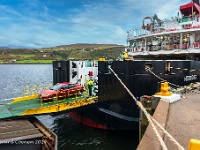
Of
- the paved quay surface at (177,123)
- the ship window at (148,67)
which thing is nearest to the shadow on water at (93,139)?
the ship window at (148,67)

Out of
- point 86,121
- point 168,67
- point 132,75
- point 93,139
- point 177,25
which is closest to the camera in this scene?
point 132,75

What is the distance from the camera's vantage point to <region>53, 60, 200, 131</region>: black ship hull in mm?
12164

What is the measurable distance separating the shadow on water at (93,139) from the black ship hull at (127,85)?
46 centimetres

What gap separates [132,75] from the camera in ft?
39.7

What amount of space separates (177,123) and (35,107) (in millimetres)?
8870

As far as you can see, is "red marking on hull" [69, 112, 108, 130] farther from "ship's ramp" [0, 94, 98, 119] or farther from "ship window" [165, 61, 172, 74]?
"ship window" [165, 61, 172, 74]

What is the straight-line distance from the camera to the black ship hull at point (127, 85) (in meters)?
12.2

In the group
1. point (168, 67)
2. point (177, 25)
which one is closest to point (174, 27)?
point (177, 25)

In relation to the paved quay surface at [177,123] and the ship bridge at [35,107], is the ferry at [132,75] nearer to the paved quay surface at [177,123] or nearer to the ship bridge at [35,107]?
the ship bridge at [35,107]

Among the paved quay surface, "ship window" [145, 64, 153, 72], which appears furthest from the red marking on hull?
the paved quay surface

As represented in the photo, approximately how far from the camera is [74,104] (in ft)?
41.8

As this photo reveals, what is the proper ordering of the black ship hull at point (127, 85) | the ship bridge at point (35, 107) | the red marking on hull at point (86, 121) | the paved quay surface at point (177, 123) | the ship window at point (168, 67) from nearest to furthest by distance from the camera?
1. the paved quay surface at point (177, 123)
2. the ship bridge at point (35, 107)
3. the black ship hull at point (127, 85)
4. the ship window at point (168, 67)
5. the red marking on hull at point (86, 121)

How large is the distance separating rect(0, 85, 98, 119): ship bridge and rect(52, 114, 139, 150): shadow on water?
206 centimetres

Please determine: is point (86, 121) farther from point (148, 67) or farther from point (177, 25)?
point (177, 25)
